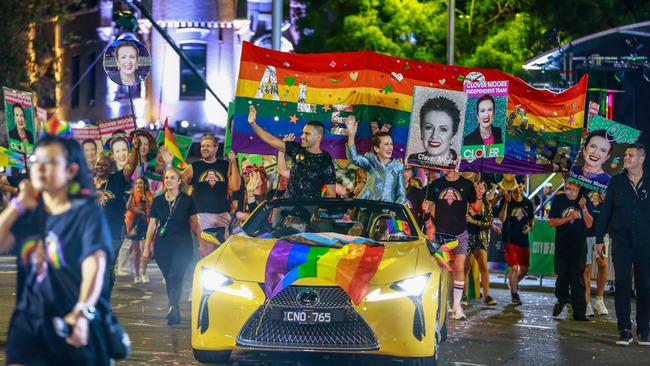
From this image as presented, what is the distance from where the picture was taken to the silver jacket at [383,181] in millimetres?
13625

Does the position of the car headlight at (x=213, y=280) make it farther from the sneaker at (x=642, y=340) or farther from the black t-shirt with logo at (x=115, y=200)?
the sneaker at (x=642, y=340)

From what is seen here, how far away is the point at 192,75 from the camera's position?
143ft

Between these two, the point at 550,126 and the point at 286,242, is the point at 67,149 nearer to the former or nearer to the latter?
the point at 286,242

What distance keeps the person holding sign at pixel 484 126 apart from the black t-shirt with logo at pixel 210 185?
3195 mm

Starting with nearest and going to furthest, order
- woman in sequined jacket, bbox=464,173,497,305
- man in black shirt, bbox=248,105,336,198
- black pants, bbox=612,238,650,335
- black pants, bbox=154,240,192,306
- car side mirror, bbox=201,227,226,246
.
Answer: car side mirror, bbox=201,227,226,246, man in black shirt, bbox=248,105,336,198, black pants, bbox=612,238,650,335, black pants, bbox=154,240,192,306, woman in sequined jacket, bbox=464,173,497,305

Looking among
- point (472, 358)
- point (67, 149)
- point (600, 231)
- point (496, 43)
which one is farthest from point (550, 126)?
point (496, 43)

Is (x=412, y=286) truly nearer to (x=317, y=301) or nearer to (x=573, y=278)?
(x=317, y=301)

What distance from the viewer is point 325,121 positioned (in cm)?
1509

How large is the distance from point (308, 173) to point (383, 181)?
Result: 1.14 metres

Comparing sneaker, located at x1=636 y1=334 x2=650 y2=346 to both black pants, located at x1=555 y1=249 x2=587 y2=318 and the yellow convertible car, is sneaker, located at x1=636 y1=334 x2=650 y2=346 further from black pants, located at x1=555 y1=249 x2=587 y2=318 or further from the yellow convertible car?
the yellow convertible car

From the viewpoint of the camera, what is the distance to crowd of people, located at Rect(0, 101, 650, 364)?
238 inches

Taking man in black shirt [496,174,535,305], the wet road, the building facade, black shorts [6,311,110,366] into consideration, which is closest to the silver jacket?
the wet road

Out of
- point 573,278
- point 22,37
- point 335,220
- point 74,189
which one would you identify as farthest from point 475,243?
point 22,37

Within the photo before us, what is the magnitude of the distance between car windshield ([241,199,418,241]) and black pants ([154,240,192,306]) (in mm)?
1663
